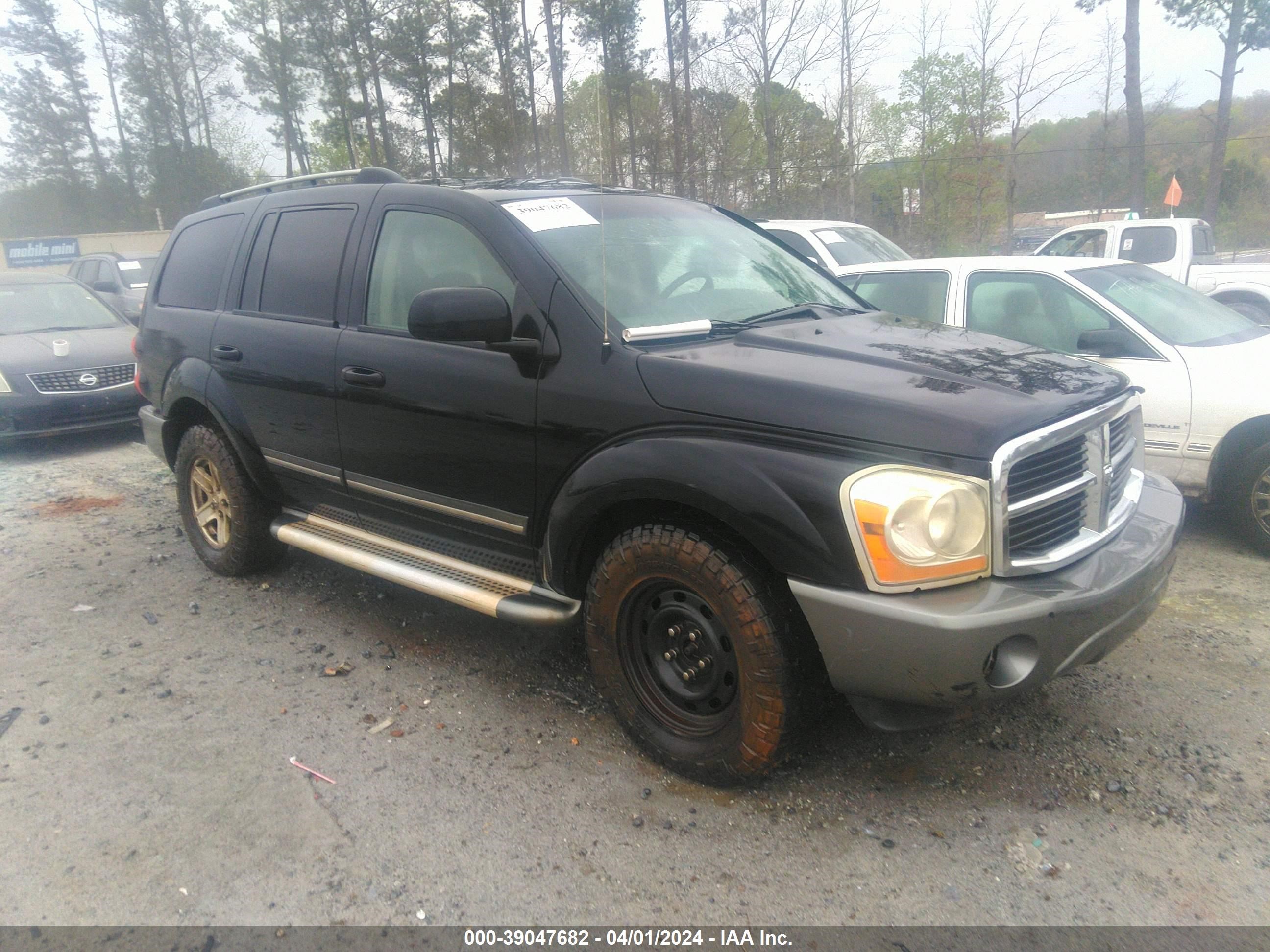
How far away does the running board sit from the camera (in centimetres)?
310

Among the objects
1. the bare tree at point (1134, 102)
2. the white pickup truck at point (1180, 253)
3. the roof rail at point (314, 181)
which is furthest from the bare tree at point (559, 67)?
the bare tree at point (1134, 102)

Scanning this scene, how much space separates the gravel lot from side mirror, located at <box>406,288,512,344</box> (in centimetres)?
144

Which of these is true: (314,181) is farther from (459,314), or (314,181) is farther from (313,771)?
(313,771)

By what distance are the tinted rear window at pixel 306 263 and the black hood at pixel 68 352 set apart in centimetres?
464

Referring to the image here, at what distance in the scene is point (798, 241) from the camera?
885 cm

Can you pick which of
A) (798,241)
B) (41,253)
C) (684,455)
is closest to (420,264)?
(684,455)

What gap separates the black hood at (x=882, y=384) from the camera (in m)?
2.37

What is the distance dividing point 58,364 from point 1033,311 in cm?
816

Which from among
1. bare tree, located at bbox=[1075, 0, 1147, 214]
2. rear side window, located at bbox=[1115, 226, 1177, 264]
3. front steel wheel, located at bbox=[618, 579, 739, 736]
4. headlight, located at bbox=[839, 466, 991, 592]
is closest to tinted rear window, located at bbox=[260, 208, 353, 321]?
front steel wheel, located at bbox=[618, 579, 739, 736]

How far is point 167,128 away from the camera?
127 feet

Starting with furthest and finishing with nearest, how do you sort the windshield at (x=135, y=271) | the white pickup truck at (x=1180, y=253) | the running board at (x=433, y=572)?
the windshield at (x=135, y=271) → the white pickup truck at (x=1180, y=253) → the running board at (x=433, y=572)

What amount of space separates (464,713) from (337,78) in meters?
32.1

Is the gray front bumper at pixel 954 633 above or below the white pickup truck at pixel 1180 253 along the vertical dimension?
below

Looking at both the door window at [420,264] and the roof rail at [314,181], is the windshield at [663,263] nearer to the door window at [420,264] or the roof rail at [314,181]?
the door window at [420,264]
